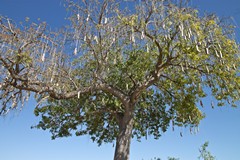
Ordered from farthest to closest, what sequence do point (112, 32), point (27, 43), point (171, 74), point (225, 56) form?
point (171, 74), point (225, 56), point (112, 32), point (27, 43)

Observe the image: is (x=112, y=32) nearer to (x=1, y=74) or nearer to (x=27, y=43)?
(x=27, y=43)

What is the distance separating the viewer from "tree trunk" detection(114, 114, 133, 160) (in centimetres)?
1116

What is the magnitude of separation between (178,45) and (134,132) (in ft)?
22.3

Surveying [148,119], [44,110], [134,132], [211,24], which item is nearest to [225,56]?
[211,24]

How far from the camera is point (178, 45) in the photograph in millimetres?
9711

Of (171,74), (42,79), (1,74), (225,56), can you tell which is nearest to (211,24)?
(225,56)

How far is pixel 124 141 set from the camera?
11.4 metres

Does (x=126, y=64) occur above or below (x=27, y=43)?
above

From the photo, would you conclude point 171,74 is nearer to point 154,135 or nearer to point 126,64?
point 126,64

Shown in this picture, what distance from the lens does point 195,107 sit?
Answer: 12.4m

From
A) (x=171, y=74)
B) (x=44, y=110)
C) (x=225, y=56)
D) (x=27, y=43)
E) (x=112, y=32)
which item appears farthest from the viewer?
(x=44, y=110)

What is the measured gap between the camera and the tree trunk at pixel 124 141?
11.2 m

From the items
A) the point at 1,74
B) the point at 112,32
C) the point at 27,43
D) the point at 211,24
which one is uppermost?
the point at 211,24

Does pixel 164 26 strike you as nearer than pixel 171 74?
Yes
